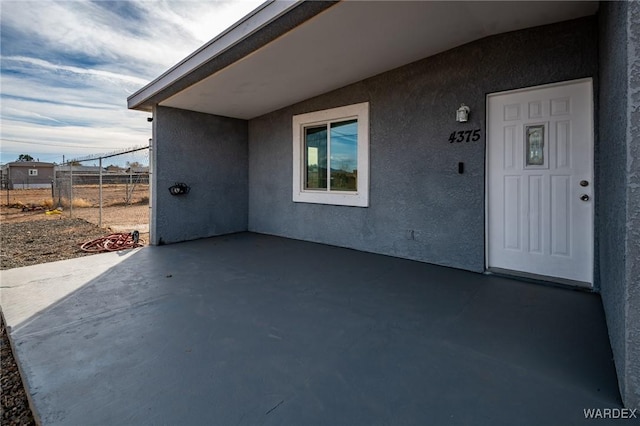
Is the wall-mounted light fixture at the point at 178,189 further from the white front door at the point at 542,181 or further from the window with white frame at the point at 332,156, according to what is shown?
the white front door at the point at 542,181

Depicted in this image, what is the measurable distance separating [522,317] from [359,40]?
3708 mm

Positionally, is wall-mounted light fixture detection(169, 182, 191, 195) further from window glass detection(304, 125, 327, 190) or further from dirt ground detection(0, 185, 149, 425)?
window glass detection(304, 125, 327, 190)

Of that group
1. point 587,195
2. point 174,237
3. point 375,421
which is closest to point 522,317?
point 587,195

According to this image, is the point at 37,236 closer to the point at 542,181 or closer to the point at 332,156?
the point at 332,156

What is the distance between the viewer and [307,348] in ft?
8.00

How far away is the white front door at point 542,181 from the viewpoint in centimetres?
373

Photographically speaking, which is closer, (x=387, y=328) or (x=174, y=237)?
(x=387, y=328)

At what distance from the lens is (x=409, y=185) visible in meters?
5.09

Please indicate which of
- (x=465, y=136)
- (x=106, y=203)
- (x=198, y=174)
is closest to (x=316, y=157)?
(x=198, y=174)

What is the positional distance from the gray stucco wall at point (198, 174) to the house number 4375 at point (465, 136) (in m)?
4.91

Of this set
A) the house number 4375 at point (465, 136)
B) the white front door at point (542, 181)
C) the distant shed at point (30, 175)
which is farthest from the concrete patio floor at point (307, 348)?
the distant shed at point (30, 175)

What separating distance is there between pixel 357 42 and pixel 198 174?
438 centimetres

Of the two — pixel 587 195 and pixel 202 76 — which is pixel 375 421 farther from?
pixel 202 76

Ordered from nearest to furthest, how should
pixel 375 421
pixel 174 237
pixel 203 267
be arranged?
pixel 375 421, pixel 203 267, pixel 174 237
